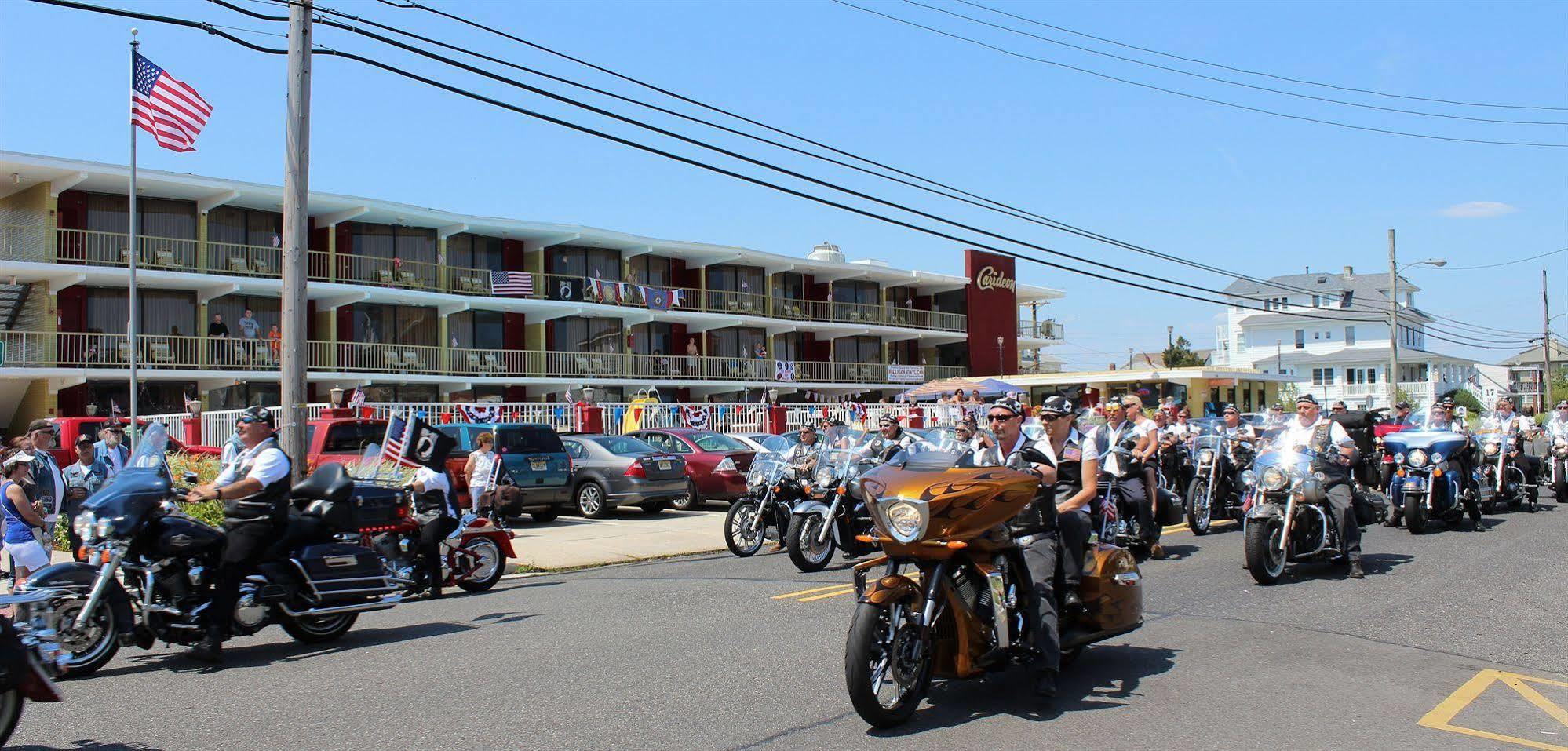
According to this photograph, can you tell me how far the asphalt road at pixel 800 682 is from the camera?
578 centimetres

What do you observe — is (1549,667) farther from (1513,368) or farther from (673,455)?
(1513,368)

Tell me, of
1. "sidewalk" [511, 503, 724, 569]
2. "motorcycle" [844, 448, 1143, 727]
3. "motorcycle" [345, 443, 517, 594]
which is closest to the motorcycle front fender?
"motorcycle" [345, 443, 517, 594]

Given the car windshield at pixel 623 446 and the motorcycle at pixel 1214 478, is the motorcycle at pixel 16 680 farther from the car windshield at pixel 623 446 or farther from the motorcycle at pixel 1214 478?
the car windshield at pixel 623 446

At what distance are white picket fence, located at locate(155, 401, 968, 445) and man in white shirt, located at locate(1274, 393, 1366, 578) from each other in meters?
14.6

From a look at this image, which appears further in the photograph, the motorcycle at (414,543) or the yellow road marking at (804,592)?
the yellow road marking at (804,592)

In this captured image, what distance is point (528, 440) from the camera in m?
18.6

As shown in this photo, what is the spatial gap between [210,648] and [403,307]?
95.7 feet

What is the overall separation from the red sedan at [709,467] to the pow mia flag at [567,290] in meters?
18.0

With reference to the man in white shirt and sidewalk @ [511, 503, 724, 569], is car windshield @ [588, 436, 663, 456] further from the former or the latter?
the man in white shirt

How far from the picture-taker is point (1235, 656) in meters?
7.44

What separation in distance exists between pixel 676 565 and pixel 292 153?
6334mm

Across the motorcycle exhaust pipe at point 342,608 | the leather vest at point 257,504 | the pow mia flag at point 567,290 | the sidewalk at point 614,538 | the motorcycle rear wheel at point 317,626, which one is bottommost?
the sidewalk at point 614,538

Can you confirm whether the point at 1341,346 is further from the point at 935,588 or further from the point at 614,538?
the point at 935,588

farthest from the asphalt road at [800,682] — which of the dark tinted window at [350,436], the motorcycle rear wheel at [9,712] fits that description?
the dark tinted window at [350,436]
